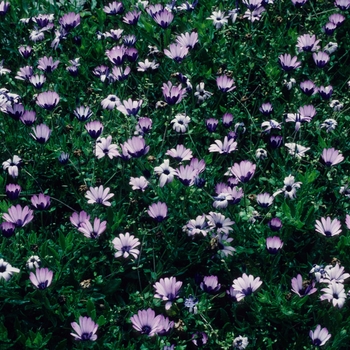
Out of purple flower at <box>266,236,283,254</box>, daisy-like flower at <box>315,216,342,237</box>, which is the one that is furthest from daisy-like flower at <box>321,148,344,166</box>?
purple flower at <box>266,236,283,254</box>

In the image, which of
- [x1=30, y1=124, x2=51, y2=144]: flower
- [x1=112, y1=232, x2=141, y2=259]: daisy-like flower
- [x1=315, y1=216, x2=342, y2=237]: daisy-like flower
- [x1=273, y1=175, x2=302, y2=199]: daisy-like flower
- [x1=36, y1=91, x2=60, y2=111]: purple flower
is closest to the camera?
[x1=112, y1=232, x2=141, y2=259]: daisy-like flower

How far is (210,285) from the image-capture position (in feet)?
9.32

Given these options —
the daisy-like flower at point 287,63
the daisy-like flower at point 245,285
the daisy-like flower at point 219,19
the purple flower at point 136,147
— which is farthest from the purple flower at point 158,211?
the daisy-like flower at point 219,19

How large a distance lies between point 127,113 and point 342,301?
1309mm

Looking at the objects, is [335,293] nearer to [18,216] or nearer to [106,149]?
[106,149]

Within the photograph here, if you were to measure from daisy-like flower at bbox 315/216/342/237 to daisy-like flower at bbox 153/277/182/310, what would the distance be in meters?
0.65

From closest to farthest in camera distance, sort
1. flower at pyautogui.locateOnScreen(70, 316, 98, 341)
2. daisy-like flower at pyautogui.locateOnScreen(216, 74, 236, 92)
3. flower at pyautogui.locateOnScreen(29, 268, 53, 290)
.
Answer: flower at pyautogui.locateOnScreen(70, 316, 98, 341), flower at pyautogui.locateOnScreen(29, 268, 53, 290), daisy-like flower at pyautogui.locateOnScreen(216, 74, 236, 92)

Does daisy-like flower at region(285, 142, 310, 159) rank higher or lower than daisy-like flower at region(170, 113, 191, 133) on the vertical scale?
lower

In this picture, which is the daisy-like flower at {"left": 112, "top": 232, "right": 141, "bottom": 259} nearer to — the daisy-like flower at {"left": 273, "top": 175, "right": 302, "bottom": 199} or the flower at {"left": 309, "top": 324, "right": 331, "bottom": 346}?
the daisy-like flower at {"left": 273, "top": 175, "right": 302, "bottom": 199}

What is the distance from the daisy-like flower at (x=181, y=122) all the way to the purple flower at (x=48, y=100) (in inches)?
21.8

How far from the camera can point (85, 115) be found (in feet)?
11.0

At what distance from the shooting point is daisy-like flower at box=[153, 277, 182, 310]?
2.77 meters

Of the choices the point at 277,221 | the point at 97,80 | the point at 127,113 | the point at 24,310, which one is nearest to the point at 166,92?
the point at 127,113

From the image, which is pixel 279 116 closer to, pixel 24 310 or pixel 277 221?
pixel 277 221
